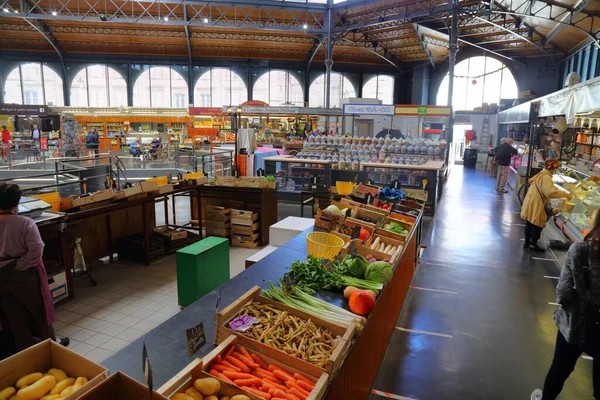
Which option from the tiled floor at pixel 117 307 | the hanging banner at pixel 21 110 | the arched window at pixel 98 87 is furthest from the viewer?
the arched window at pixel 98 87

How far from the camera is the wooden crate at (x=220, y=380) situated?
177cm

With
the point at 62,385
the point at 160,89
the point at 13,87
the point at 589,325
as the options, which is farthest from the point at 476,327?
the point at 13,87

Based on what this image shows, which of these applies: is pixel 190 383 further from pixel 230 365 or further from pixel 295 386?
pixel 295 386

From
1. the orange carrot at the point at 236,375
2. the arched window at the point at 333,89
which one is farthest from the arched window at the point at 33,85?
the orange carrot at the point at 236,375

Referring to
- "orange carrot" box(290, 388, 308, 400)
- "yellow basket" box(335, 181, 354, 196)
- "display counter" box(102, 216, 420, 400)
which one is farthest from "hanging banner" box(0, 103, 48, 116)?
"orange carrot" box(290, 388, 308, 400)

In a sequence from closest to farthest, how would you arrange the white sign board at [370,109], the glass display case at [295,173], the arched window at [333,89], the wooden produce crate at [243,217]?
the wooden produce crate at [243,217] → the glass display case at [295,173] → the white sign board at [370,109] → the arched window at [333,89]

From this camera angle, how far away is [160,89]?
89.6ft

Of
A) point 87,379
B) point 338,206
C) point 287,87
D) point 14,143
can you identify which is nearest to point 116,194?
point 338,206

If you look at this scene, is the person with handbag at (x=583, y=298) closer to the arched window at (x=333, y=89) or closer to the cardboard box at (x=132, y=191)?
the cardboard box at (x=132, y=191)

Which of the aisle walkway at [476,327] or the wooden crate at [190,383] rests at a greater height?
the wooden crate at [190,383]

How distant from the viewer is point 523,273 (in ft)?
19.7

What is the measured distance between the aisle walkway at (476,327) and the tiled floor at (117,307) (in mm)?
2595

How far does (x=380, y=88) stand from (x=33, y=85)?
22913 millimetres

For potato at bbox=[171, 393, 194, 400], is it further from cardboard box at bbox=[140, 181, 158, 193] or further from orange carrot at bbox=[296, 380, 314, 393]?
cardboard box at bbox=[140, 181, 158, 193]
